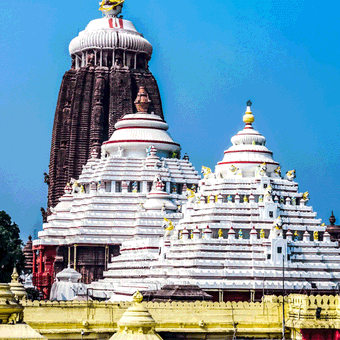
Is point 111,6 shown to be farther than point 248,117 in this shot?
Yes

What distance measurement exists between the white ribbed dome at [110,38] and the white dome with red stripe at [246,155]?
3523cm

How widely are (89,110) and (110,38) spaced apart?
7641 mm

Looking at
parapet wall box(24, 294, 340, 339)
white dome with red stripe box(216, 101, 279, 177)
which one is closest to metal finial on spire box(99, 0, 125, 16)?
white dome with red stripe box(216, 101, 279, 177)

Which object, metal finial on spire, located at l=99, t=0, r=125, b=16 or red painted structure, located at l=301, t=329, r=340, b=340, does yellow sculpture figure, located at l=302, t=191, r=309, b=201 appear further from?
metal finial on spire, located at l=99, t=0, r=125, b=16

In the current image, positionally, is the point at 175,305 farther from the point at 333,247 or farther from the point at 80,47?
the point at 80,47

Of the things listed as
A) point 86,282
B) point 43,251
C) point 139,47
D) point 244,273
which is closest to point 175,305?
point 244,273

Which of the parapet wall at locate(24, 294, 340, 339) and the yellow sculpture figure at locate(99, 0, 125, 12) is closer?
the parapet wall at locate(24, 294, 340, 339)

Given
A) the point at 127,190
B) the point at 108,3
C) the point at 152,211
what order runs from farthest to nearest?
the point at 108,3, the point at 127,190, the point at 152,211

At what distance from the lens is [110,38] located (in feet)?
358

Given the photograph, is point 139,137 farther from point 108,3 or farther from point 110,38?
point 108,3

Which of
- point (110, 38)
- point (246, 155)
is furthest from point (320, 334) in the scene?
point (110, 38)

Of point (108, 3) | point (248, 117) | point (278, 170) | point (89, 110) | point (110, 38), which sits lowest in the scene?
point (278, 170)

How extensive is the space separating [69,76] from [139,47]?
7441 millimetres

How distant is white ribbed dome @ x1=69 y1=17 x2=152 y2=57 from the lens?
358ft
